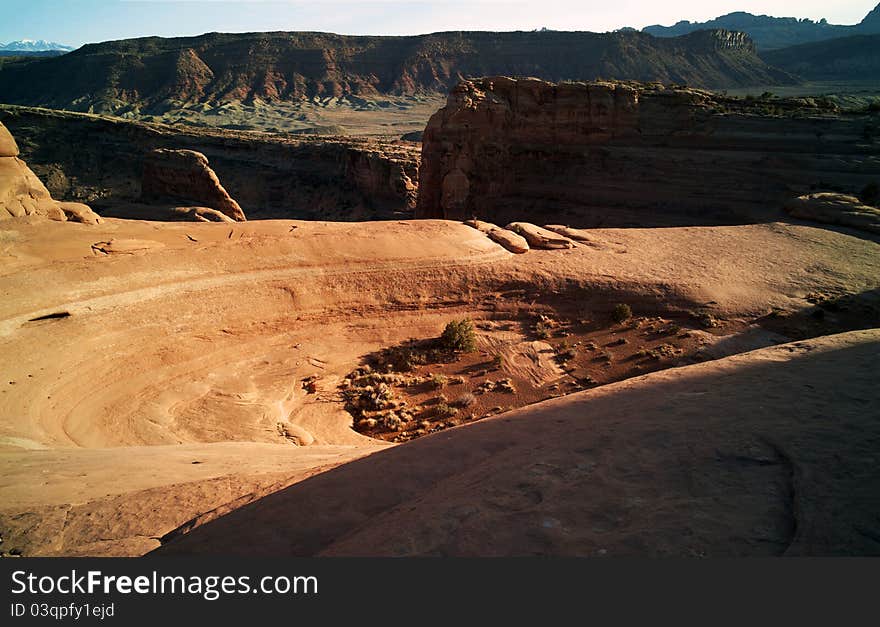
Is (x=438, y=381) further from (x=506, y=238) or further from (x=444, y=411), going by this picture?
(x=506, y=238)

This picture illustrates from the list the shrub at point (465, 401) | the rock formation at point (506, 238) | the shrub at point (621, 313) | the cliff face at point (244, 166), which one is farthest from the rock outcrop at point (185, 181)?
the shrub at point (621, 313)

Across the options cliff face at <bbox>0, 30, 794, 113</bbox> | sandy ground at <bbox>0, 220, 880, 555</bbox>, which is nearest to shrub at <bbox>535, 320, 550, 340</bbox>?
sandy ground at <bbox>0, 220, 880, 555</bbox>

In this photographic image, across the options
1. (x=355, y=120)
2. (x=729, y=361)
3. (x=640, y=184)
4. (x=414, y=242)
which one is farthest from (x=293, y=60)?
(x=729, y=361)

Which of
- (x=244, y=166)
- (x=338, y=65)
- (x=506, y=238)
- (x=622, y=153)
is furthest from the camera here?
(x=338, y=65)

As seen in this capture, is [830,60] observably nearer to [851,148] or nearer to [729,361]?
[851,148]

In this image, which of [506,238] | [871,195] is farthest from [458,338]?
[871,195]

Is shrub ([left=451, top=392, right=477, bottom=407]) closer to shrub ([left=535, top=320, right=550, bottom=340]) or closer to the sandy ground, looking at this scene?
the sandy ground
